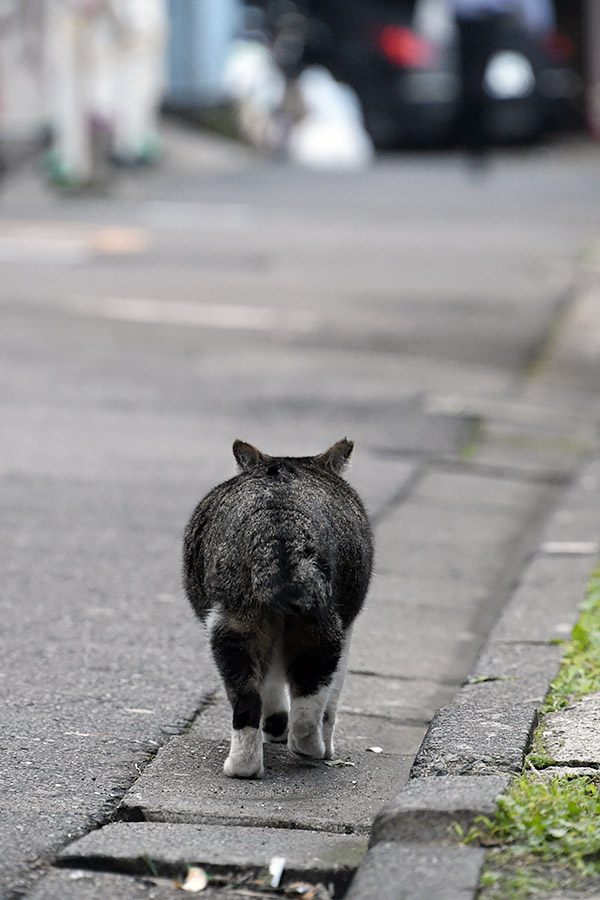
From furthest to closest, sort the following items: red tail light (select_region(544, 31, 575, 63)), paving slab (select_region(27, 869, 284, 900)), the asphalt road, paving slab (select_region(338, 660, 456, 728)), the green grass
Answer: red tail light (select_region(544, 31, 575, 63)), paving slab (select_region(338, 660, 456, 728)), the asphalt road, the green grass, paving slab (select_region(27, 869, 284, 900))

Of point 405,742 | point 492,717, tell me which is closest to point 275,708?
point 405,742

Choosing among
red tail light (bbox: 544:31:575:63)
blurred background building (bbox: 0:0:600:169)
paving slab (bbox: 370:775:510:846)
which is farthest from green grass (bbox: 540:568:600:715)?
red tail light (bbox: 544:31:575:63)

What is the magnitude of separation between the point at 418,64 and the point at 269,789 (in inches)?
712

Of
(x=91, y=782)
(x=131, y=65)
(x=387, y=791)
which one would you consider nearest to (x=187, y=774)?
(x=91, y=782)

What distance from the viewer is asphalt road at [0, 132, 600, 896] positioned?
14.8ft

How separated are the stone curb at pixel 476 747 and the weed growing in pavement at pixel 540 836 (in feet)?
0.12

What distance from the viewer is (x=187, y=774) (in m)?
3.89

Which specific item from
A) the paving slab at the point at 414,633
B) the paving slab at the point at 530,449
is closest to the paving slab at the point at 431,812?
the paving slab at the point at 414,633

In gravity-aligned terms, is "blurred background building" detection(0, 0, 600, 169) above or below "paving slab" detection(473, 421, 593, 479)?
above

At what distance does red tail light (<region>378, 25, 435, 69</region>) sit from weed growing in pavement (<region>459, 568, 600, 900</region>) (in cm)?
1784

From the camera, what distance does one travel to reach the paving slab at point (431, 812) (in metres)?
3.32

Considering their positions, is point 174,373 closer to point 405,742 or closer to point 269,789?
point 405,742

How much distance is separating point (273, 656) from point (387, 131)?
66.5 feet

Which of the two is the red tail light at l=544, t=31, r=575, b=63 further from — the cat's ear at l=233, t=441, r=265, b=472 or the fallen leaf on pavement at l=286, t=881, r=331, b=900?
the fallen leaf on pavement at l=286, t=881, r=331, b=900
